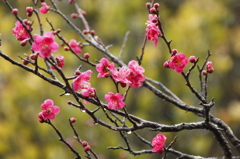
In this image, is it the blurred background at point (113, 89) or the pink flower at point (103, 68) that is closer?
the pink flower at point (103, 68)

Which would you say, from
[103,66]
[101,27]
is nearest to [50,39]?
[103,66]

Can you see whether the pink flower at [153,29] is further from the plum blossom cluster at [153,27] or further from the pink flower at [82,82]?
the pink flower at [82,82]

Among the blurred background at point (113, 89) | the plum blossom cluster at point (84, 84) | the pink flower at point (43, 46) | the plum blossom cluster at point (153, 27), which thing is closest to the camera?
the pink flower at point (43, 46)

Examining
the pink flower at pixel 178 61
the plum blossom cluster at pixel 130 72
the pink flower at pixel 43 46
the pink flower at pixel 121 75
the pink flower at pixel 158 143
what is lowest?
the pink flower at pixel 43 46

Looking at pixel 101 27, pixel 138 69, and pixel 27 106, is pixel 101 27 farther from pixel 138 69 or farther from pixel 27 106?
pixel 138 69

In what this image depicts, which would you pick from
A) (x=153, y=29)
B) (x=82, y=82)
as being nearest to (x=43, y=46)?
(x=82, y=82)

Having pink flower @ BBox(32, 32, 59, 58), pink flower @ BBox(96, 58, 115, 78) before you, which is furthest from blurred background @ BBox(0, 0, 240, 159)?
pink flower @ BBox(32, 32, 59, 58)

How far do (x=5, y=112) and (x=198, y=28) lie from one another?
2.47 m

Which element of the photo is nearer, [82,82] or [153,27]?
Answer: [82,82]

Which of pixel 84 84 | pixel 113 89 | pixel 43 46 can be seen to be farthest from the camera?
pixel 113 89

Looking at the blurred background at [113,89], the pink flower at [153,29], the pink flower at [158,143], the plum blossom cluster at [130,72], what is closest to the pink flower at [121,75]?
the plum blossom cluster at [130,72]

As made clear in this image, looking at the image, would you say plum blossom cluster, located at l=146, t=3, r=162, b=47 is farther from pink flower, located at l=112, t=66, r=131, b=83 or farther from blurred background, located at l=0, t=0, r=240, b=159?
blurred background, located at l=0, t=0, r=240, b=159

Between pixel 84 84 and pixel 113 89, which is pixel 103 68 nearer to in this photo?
pixel 84 84

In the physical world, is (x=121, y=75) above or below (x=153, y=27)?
below
